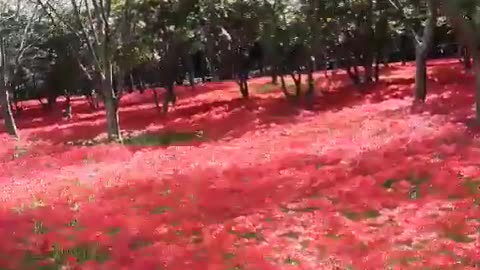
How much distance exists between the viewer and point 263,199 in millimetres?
10273

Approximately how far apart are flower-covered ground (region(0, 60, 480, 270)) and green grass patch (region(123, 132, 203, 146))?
41cm

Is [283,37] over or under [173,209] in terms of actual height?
over

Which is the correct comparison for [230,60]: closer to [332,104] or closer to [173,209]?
[332,104]

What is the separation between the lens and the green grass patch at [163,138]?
2073cm

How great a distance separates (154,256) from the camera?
7.52m

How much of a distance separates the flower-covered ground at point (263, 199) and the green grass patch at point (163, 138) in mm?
412

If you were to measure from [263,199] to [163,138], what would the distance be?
12.1 m

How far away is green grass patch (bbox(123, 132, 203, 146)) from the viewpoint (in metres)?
20.7

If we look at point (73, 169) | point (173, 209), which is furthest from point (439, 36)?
point (173, 209)

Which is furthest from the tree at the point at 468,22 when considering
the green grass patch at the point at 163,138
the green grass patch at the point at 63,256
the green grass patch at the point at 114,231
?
the green grass patch at the point at 63,256

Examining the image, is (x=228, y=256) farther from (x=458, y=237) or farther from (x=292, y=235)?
(x=458, y=237)

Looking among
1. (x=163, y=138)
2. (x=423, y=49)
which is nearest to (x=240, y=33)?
(x=163, y=138)

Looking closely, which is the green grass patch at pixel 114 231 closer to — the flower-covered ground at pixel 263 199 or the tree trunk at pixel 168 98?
the flower-covered ground at pixel 263 199

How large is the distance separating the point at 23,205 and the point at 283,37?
731 inches
